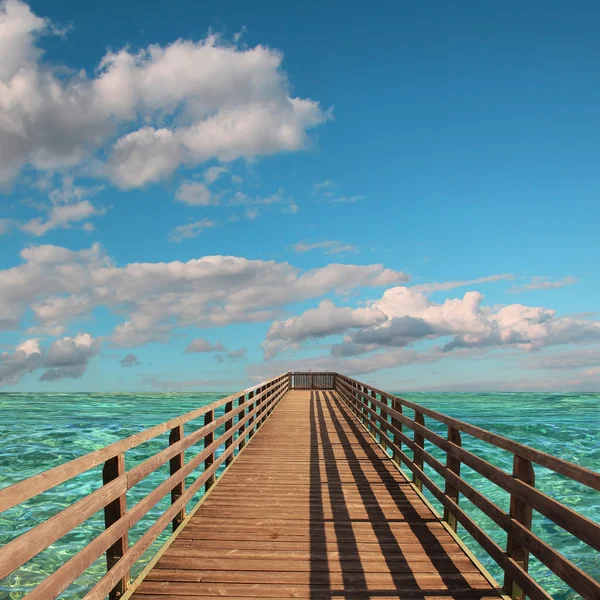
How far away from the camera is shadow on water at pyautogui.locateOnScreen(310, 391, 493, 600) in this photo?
4.36 meters

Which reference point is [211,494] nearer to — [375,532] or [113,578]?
[375,532]

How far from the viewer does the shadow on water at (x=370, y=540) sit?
4.36 m

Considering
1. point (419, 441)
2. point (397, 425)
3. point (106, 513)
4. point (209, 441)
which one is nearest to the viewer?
point (106, 513)

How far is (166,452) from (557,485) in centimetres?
1580

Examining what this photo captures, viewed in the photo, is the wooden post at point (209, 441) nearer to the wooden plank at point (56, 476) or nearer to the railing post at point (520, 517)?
the wooden plank at point (56, 476)

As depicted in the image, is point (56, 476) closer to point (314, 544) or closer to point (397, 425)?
point (314, 544)

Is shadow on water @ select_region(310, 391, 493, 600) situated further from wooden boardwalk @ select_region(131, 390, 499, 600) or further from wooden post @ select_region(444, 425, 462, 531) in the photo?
wooden post @ select_region(444, 425, 462, 531)

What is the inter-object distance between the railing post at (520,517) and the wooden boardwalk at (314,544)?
0.28 metres

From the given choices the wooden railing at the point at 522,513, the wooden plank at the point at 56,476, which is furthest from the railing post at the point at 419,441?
the wooden plank at the point at 56,476

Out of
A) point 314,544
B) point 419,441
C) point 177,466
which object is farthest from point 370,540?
point 177,466

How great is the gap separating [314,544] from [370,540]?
64 centimetres

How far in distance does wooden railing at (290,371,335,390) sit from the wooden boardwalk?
29.2m

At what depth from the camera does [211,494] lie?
7.42m

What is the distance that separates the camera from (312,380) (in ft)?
127
